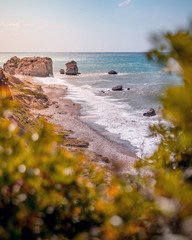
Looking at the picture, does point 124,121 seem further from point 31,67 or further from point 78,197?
point 31,67

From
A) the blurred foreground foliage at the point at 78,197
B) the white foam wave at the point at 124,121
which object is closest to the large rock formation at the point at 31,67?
the white foam wave at the point at 124,121

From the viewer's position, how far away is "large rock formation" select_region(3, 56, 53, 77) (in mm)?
56169

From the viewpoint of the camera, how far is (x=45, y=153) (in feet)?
5.07

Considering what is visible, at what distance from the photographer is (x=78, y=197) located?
1934 mm

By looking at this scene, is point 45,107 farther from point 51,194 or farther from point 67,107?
point 51,194

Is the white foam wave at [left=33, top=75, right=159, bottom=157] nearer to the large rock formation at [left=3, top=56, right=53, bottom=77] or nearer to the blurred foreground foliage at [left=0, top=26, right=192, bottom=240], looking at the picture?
the blurred foreground foliage at [left=0, top=26, right=192, bottom=240]

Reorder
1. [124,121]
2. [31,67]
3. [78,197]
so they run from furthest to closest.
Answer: [31,67], [124,121], [78,197]

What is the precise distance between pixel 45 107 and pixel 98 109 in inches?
241

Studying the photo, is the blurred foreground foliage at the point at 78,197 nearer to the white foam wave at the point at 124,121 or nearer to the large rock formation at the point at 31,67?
the white foam wave at the point at 124,121

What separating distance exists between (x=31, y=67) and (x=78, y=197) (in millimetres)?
58004

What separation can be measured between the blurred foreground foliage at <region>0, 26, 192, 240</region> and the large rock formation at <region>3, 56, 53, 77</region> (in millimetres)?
57061

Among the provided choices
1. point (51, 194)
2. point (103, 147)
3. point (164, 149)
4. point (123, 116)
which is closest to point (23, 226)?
point (51, 194)

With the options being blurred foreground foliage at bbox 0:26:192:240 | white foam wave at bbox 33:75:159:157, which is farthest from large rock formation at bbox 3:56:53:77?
blurred foreground foliage at bbox 0:26:192:240

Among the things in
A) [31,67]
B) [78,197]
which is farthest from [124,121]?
[31,67]
